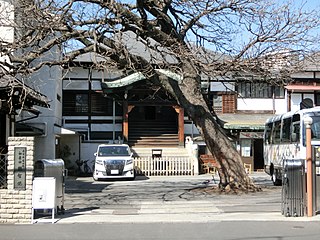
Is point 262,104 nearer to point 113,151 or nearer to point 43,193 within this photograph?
point 113,151

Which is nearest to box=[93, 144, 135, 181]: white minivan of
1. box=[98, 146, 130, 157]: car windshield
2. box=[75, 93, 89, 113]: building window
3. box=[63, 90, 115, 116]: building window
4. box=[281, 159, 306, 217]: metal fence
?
box=[98, 146, 130, 157]: car windshield

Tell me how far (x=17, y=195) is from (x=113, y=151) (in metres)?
15.3

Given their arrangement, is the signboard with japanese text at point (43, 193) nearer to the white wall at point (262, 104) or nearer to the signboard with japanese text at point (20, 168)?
the signboard with japanese text at point (20, 168)

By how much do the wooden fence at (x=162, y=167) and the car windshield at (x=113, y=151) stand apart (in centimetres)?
239

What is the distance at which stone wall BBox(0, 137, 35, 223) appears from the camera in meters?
11.1

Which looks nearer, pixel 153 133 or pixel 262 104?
pixel 153 133

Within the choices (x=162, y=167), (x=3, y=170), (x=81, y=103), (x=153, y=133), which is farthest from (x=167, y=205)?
(x=81, y=103)

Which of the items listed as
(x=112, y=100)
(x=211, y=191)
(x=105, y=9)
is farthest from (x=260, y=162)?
(x=105, y=9)

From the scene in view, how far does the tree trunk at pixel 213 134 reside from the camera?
17.8 meters

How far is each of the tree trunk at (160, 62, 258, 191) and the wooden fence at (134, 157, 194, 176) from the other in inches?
431

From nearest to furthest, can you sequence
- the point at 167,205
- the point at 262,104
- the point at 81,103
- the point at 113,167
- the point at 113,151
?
the point at 167,205, the point at 113,167, the point at 113,151, the point at 81,103, the point at 262,104

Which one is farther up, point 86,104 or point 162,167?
point 86,104

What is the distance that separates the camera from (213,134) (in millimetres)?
17828

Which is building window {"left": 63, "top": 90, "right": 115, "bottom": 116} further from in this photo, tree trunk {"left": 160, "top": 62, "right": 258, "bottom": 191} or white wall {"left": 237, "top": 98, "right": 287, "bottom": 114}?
tree trunk {"left": 160, "top": 62, "right": 258, "bottom": 191}
